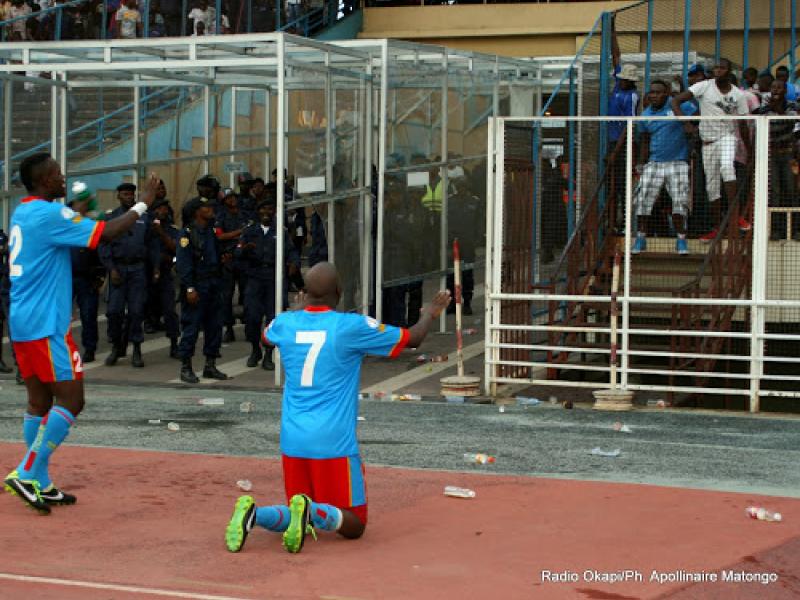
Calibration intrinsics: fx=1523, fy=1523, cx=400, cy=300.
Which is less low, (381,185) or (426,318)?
(381,185)

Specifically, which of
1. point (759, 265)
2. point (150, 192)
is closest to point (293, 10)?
point (759, 265)

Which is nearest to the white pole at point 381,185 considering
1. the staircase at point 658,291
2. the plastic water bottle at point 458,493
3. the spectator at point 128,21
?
the staircase at point 658,291

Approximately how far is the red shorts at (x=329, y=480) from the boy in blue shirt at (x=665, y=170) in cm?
760

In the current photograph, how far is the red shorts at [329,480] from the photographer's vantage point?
833 cm

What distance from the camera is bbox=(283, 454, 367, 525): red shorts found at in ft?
27.3

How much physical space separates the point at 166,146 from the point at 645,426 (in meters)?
13.1

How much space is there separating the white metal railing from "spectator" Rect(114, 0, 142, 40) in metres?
13.3

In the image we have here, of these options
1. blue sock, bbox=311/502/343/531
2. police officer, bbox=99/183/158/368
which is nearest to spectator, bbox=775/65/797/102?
police officer, bbox=99/183/158/368

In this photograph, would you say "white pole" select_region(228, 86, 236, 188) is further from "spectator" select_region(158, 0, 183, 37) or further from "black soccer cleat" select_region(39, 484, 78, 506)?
"black soccer cleat" select_region(39, 484, 78, 506)

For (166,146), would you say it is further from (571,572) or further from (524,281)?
(571,572)

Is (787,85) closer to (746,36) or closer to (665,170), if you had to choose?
(746,36)

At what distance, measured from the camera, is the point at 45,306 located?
30.8ft

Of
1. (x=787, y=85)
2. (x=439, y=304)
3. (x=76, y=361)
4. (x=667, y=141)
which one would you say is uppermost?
(x=787, y=85)

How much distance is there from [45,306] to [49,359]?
1.08 feet
